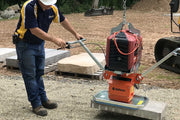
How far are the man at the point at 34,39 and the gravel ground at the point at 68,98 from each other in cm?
33

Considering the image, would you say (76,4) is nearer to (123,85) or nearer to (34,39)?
(34,39)

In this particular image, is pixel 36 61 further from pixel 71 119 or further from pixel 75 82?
pixel 75 82

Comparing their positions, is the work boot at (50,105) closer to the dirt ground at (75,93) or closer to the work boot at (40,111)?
the dirt ground at (75,93)

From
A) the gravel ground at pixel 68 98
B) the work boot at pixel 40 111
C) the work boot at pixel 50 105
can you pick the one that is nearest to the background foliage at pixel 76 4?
the gravel ground at pixel 68 98

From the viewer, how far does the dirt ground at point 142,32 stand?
6.45 m

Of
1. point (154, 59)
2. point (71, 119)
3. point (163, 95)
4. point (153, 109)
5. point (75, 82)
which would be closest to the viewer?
point (153, 109)

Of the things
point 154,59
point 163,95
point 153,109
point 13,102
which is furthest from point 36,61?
point 154,59

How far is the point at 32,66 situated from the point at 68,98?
1.16 metres

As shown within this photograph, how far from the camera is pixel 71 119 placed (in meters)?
4.06

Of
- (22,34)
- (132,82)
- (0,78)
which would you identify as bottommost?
(0,78)

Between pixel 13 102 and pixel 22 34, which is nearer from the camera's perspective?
pixel 22 34

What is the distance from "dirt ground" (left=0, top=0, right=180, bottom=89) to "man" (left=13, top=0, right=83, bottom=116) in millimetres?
2631

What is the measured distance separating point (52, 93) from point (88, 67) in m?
1.14

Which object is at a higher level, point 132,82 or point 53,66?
point 132,82
